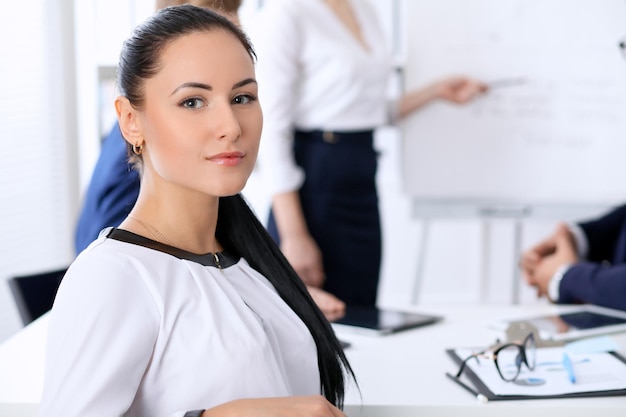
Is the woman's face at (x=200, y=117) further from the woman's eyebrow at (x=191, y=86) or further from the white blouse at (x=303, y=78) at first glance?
the white blouse at (x=303, y=78)

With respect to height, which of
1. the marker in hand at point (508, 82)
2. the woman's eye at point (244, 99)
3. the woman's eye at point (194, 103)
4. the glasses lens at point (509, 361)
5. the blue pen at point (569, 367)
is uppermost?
the marker in hand at point (508, 82)

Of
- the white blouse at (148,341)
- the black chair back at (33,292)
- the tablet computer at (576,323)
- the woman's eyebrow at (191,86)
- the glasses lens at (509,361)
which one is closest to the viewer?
the white blouse at (148,341)

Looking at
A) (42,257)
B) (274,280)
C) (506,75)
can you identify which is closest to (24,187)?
(42,257)

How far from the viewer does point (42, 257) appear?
3.24 m

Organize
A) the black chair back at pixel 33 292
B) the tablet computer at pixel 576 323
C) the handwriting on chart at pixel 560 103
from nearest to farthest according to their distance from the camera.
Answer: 1. the tablet computer at pixel 576 323
2. the black chair back at pixel 33 292
3. the handwriting on chart at pixel 560 103

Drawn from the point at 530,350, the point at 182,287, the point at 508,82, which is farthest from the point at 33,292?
the point at 508,82

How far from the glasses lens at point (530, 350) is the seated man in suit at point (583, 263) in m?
0.52

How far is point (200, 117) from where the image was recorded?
1052 millimetres

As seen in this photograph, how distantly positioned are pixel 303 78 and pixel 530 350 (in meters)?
1.14

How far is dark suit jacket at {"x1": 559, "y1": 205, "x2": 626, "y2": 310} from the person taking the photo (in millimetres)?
1926

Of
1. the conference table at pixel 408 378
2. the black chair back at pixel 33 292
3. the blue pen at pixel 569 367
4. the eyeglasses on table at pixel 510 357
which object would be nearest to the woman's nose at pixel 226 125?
the conference table at pixel 408 378

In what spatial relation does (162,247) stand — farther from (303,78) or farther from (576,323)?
(303,78)

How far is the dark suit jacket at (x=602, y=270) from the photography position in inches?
75.8

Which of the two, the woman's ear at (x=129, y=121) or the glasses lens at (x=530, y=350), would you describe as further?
the glasses lens at (x=530, y=350)
